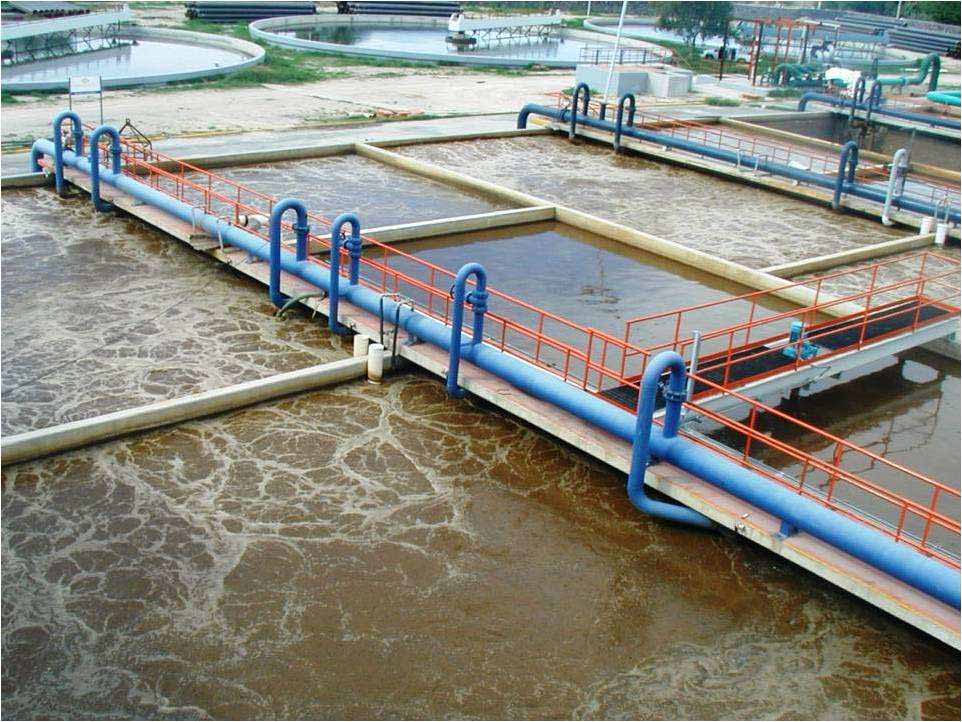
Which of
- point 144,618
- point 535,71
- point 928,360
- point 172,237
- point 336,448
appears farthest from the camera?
point 535,71

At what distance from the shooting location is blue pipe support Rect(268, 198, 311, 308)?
16438mm

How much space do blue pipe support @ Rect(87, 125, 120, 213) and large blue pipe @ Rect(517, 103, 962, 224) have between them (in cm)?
1390

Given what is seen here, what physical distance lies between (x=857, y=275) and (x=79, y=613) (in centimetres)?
1617

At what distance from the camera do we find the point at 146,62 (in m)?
44.9

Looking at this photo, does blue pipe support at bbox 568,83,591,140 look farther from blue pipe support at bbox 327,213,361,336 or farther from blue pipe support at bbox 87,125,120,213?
blue pipe support at bbox 327,213,361,336

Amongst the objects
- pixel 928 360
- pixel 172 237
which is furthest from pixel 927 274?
pixel 172 237

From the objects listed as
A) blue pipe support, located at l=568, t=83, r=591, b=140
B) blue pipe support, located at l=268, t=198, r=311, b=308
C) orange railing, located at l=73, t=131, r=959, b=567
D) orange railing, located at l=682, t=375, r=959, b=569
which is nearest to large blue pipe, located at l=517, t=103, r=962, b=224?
blue pipe support, located at l=568, t=83, r=591, b=140

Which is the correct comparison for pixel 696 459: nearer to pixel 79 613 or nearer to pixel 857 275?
pixel 79 613

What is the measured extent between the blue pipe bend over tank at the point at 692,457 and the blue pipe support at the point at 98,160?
5.28 metres

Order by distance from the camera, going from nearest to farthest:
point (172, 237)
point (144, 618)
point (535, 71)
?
point (144, 618) < point (172, 237) < point (535, 71)

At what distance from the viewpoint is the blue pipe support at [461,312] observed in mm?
13625

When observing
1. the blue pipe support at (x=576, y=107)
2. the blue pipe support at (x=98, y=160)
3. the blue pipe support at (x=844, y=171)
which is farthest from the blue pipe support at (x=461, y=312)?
the blue pipe support at (x=576, y=107)

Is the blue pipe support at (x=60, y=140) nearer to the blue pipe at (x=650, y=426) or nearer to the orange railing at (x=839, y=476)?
the orange railing at (x=839, y=476)

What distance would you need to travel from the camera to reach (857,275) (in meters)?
20.8
